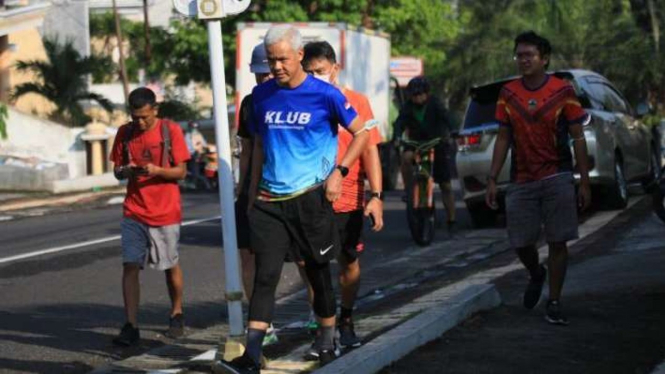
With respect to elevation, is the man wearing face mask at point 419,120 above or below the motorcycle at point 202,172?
above

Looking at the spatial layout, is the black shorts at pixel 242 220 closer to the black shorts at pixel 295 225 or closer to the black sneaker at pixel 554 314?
the black shorts at pixel 295 225

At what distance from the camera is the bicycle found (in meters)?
16.0

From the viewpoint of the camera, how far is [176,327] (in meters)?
10.1

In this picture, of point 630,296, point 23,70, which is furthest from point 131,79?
point 630,296

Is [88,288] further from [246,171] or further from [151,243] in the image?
[246,171]

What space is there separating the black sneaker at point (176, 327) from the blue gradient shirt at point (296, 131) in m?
2.80

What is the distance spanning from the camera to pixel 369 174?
821 centimetres

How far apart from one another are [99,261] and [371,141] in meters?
7.52

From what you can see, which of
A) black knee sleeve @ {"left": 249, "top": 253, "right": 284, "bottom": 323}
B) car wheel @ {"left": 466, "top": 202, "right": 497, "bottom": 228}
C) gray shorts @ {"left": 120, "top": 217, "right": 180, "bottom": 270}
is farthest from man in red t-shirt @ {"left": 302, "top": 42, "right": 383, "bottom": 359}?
car wheel @ {"left": 466, "top": 202, "right": 497, "bottom": 228}

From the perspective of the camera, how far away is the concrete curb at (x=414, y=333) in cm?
734

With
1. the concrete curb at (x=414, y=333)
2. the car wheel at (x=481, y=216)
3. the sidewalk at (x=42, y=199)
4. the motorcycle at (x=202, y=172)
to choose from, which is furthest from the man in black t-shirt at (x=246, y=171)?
the motorcycle at (x=202, y=172)

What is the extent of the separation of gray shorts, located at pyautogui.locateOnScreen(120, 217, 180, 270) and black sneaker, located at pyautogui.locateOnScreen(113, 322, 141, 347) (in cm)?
45

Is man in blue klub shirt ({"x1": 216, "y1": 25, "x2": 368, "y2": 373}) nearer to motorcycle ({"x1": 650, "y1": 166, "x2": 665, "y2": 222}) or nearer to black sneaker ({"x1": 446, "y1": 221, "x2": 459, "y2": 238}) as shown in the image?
motorcycle ({"x1": 650, "y1": 166, "x2": 665, "y2": 222})

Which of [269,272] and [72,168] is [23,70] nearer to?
[72,168]
